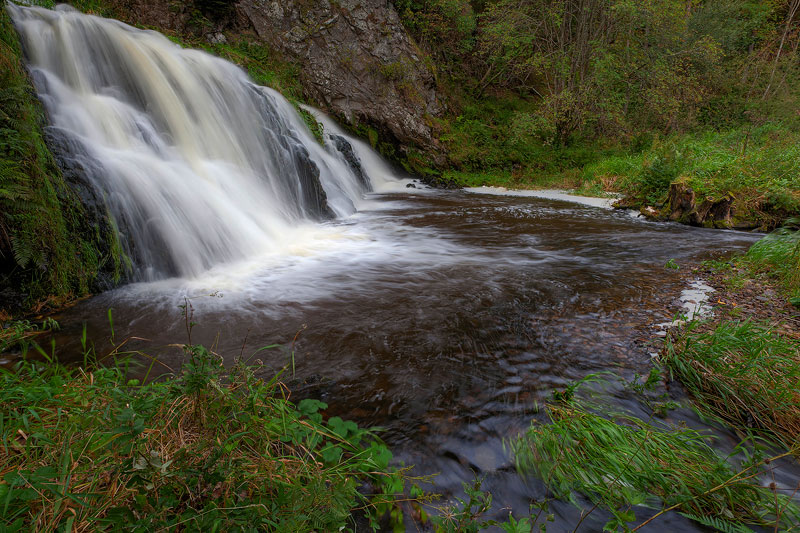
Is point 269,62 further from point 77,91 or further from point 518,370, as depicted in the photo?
point 518,370

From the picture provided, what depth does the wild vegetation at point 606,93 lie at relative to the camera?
12.6m

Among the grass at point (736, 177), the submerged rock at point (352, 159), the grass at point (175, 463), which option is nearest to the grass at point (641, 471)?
the grass at point (175, 463)

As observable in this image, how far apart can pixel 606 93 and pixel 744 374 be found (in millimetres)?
15108

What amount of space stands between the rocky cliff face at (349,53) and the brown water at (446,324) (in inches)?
385

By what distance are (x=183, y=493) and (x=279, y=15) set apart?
16503 mm

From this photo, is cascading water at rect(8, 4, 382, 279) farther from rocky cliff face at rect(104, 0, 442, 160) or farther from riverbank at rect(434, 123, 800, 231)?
riverbank at rect(434, 123, 800, 231)

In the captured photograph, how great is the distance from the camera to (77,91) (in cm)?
618

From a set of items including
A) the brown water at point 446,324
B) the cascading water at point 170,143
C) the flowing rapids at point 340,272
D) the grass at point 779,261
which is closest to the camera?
the brown water at point 446,324

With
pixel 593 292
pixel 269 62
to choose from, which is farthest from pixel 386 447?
pixel 269 62

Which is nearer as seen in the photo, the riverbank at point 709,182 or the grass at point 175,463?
the grass at point 175,463

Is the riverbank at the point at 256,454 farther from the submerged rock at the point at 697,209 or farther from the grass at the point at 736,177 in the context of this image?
the grass at the point at 736,177

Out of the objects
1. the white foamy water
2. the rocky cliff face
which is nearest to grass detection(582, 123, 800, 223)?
the white foamy water

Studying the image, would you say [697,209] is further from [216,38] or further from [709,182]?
[216,38]

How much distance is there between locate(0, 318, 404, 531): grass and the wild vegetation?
10.1 metres
